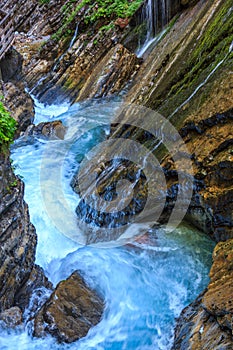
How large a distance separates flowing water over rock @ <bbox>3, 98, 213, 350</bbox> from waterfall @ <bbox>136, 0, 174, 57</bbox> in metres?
8.08

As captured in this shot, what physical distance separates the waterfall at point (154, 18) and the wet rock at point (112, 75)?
735mm

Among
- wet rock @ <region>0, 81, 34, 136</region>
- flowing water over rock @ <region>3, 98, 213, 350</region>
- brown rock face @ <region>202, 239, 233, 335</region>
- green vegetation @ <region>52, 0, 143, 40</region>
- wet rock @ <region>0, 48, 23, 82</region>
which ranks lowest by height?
flowing water over rock @ <region>3, 98, 213, 350</region>

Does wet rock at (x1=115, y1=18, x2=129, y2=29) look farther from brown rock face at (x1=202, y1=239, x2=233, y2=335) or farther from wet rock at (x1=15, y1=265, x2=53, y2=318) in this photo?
brown rock face at (x1=202, y1=239, x2=233, y2=335)

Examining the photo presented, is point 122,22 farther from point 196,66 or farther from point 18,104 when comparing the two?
point 196,66

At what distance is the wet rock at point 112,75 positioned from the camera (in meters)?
13.3

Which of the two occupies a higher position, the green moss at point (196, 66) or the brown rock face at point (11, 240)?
the green moss at point (196, 66)

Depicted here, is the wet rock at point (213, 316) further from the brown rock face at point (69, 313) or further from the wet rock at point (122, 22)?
the wet rock at point (122, 22)

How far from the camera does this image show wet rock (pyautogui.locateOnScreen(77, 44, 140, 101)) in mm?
13328

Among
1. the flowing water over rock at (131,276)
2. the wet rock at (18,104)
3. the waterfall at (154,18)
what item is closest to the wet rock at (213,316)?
the flowing water over rock at (131,276)

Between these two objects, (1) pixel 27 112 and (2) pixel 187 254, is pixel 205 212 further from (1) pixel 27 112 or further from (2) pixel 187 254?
(1) pixel 27 112

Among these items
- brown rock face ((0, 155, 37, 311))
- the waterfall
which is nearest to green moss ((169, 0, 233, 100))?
brown rock face ((0, 155, 37, 311))

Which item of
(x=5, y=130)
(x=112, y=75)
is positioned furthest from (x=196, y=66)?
(x=112, y=75)

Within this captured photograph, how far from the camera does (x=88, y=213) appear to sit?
7.65m

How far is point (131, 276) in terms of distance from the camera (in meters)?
6.15
